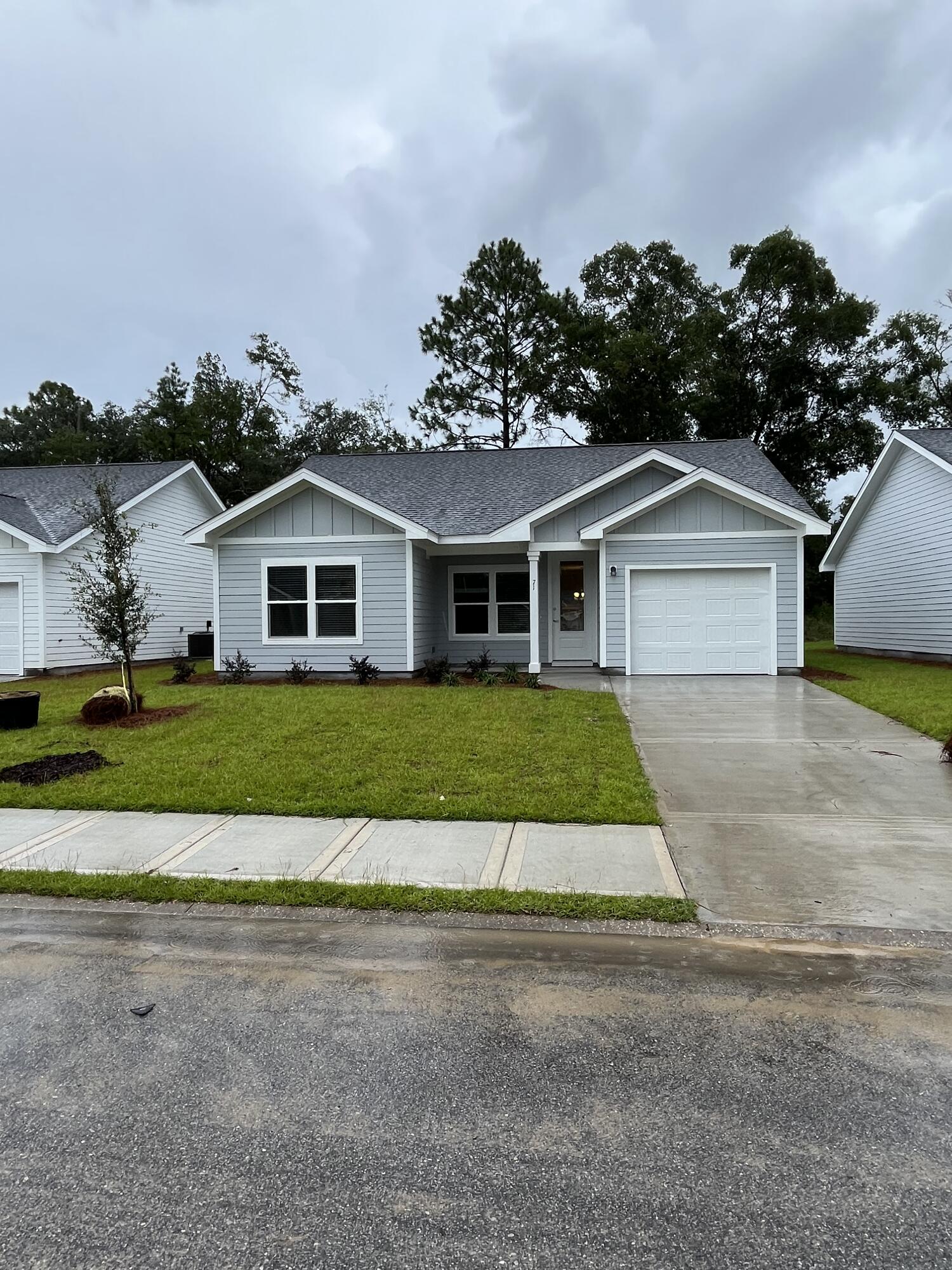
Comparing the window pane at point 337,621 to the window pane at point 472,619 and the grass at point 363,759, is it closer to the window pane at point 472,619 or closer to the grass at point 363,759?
the window pane at point 472,619

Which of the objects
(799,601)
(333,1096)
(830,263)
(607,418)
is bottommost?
(333,1096)

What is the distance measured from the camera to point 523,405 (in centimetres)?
3519

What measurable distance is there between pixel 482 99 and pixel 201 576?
579 inches

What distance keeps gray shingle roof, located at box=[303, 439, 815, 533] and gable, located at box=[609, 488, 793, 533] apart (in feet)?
2.51

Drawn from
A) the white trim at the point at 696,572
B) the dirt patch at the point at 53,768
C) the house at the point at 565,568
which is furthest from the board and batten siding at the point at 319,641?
the dirt patch at the point at 53,768

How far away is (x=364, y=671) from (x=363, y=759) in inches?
262

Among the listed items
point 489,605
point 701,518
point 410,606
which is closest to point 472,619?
point 489,605

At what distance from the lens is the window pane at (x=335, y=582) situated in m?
14.6

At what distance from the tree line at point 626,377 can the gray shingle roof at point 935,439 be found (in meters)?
14.6

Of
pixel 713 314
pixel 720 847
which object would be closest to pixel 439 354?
pixel 713 314

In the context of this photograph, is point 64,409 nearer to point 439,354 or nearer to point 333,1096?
point 439,354

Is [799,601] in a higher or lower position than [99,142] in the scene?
lower

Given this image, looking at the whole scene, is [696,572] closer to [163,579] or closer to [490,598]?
[490,598]

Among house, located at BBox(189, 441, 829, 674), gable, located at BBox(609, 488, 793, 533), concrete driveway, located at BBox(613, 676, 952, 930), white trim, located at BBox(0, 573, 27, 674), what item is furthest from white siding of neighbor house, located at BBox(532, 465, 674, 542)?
white trim, located at BBox(0, 573, 27, 674)
